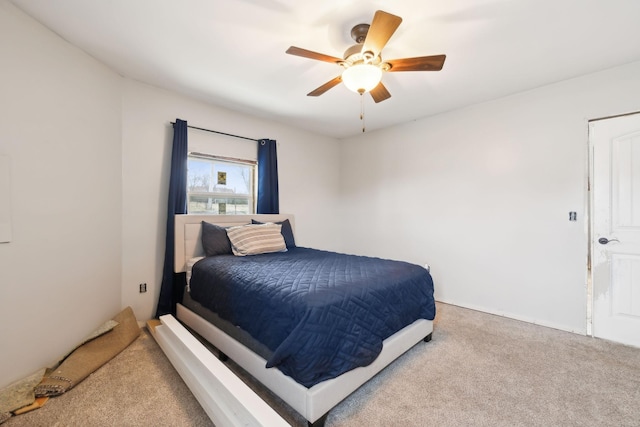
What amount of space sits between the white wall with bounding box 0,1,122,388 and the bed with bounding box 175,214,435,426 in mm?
719

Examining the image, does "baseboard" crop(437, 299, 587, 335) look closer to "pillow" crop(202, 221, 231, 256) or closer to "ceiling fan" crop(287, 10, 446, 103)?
"ceiling fan" crop(287, 10, 446, 103)

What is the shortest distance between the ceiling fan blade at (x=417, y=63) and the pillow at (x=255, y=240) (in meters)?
2.01

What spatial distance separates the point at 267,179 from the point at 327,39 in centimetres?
204

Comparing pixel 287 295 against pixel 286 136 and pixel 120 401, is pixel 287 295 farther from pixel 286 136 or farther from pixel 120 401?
pixel 286 136

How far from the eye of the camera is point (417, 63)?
189cm

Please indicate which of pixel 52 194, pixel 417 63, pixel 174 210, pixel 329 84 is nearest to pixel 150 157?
pixel 174 210

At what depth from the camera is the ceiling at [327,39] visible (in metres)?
1.75

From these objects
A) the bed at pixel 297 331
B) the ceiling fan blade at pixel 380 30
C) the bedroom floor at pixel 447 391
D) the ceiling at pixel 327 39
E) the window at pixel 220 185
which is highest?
the ceiling at pixel 327 39

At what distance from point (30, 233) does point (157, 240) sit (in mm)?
1152

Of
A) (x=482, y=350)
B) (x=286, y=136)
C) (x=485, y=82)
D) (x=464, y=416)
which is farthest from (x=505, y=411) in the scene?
Result: (x=286, y=136)

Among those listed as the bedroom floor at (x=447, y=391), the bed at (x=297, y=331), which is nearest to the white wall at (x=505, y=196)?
the bedroom floor at (x=447, y=391)

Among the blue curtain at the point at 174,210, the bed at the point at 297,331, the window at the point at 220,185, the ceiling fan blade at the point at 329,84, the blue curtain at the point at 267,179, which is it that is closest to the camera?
the bed at the point at 297,331

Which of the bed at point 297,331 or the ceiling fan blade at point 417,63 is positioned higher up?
the ceiling fan blade at point 417,63

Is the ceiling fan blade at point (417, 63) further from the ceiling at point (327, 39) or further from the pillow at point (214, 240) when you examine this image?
the pillow at point (214, 240)
